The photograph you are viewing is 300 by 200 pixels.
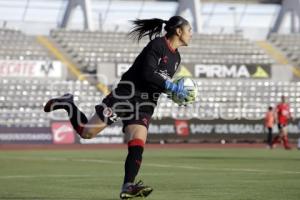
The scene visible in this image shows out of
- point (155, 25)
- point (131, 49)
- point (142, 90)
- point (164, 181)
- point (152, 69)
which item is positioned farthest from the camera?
point (131, 49)

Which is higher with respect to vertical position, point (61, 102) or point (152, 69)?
point (152, 69)

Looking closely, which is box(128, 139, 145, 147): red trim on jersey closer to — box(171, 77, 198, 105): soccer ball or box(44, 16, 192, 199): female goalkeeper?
box(44, 16, 192, 199): female goalkeeper

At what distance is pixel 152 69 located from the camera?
34.0 ft

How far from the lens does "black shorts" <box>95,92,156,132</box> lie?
10.5m

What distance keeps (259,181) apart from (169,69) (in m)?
Answer: 3.77

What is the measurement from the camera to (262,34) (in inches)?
2192

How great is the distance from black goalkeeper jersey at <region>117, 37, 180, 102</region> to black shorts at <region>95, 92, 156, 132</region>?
4.2 inches

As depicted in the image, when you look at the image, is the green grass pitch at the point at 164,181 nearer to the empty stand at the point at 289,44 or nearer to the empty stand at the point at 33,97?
the empty stand at the point at 33,97

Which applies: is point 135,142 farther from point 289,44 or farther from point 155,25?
point 289,44

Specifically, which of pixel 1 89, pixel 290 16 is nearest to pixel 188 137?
pixel 1 89

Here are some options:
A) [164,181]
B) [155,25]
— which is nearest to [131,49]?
[164,181]

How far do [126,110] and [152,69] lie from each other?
661 mm

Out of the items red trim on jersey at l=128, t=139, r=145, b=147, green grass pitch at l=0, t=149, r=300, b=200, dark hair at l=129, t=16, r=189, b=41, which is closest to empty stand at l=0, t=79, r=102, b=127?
green grass pitch at l=0, t=149, r=300, b=200

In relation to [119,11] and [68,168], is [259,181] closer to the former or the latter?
[68,168]
